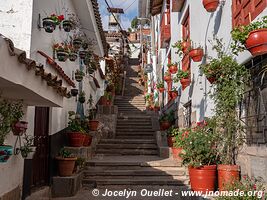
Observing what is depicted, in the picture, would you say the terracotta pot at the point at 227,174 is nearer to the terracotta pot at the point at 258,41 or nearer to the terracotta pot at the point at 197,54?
the terracotta pot at the point at 258,41

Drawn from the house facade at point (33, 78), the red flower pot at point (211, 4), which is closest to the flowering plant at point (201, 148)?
the red flower pot at point (211, 4)

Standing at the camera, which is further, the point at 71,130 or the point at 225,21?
the point at 71,130

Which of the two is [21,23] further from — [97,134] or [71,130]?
[97,134]

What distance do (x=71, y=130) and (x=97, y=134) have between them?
2.23 meters

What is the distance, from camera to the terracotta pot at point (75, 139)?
8.44m

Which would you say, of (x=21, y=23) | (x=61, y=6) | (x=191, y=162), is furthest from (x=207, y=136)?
(x=61, y=6)

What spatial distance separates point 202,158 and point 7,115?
347 centimetres

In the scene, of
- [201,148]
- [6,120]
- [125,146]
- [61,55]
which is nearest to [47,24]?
[61,55]

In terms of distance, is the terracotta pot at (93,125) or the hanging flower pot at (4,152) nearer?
the hanging flower pot at (4,152)

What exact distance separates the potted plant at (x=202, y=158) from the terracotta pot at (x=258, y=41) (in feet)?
7.79

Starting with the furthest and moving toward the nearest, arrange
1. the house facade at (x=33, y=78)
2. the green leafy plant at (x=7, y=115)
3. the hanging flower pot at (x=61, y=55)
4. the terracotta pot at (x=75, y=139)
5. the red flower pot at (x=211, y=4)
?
the terracotta pot at (x=75, y=139), the hanging flower pot at (x=61, y=55), the red flower pot at (x=211, y=4), the green leafy plant at (x=7, y=115), the house facade at (x=33, y=78)

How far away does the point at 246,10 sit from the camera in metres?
4.91

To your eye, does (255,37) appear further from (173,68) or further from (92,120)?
(92,120)

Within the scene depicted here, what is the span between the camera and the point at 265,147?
14.2 ft
